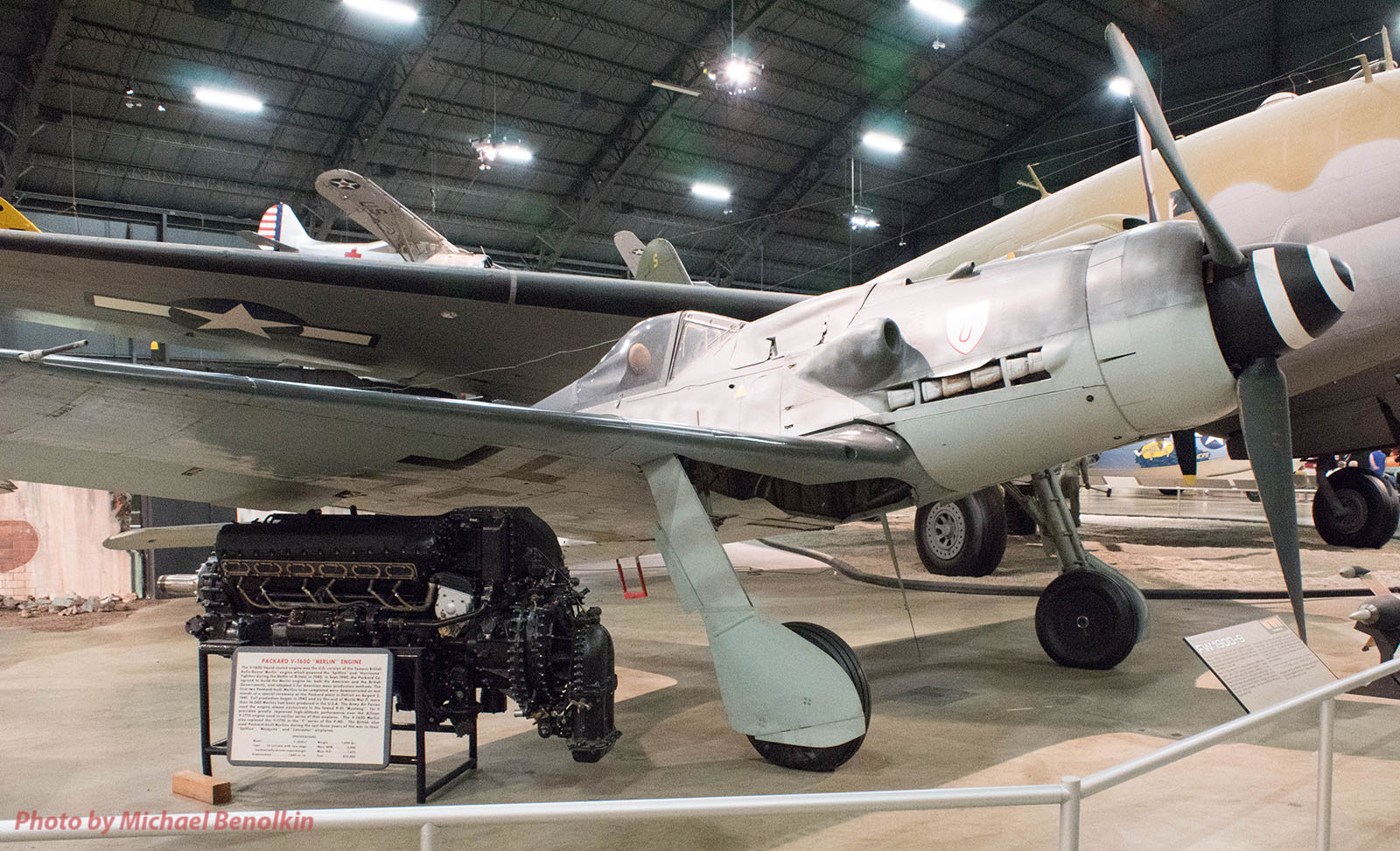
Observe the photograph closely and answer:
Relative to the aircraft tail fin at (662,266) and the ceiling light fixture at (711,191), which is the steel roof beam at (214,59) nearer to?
the ceiling light fixture at (711,191)

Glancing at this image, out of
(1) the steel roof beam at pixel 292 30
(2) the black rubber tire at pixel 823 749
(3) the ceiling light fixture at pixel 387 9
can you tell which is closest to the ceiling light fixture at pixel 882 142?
(3) the ceiling light fixture at pixel 387 9

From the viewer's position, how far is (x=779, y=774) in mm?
3607

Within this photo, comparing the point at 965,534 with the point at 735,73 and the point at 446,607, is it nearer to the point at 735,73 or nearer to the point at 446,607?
the point at 446,607

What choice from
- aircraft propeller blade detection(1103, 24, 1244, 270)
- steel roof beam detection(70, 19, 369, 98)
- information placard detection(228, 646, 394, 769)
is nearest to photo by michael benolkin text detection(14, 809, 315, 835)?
information placard detection(228, 646, 394, 769)

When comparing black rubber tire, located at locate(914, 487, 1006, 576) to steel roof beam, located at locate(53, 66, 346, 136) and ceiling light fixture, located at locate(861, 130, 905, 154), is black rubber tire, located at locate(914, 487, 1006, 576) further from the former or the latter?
steel roof beam, located at locate(53, 66, 346, 136)

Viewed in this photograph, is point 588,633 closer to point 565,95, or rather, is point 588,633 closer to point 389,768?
point 389,768

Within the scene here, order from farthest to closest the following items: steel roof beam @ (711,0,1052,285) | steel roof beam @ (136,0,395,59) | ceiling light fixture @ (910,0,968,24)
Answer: steel roof beam @ (711,0,1052,285) < ceiling light fixture @ (910,0,968,24) < steel roof beam @ (136,0,395,59)

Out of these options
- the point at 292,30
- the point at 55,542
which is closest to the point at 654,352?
the point at 55,542

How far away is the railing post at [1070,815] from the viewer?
5.47 ft

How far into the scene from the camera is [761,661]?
3.55 meters

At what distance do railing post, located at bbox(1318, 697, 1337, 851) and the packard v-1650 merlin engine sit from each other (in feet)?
7.63

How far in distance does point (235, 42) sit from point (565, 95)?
660 cm

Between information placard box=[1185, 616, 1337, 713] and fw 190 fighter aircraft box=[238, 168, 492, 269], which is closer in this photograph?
information placard box=[1185, 616, 1337, 713]

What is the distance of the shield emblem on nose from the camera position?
3.94 metres
